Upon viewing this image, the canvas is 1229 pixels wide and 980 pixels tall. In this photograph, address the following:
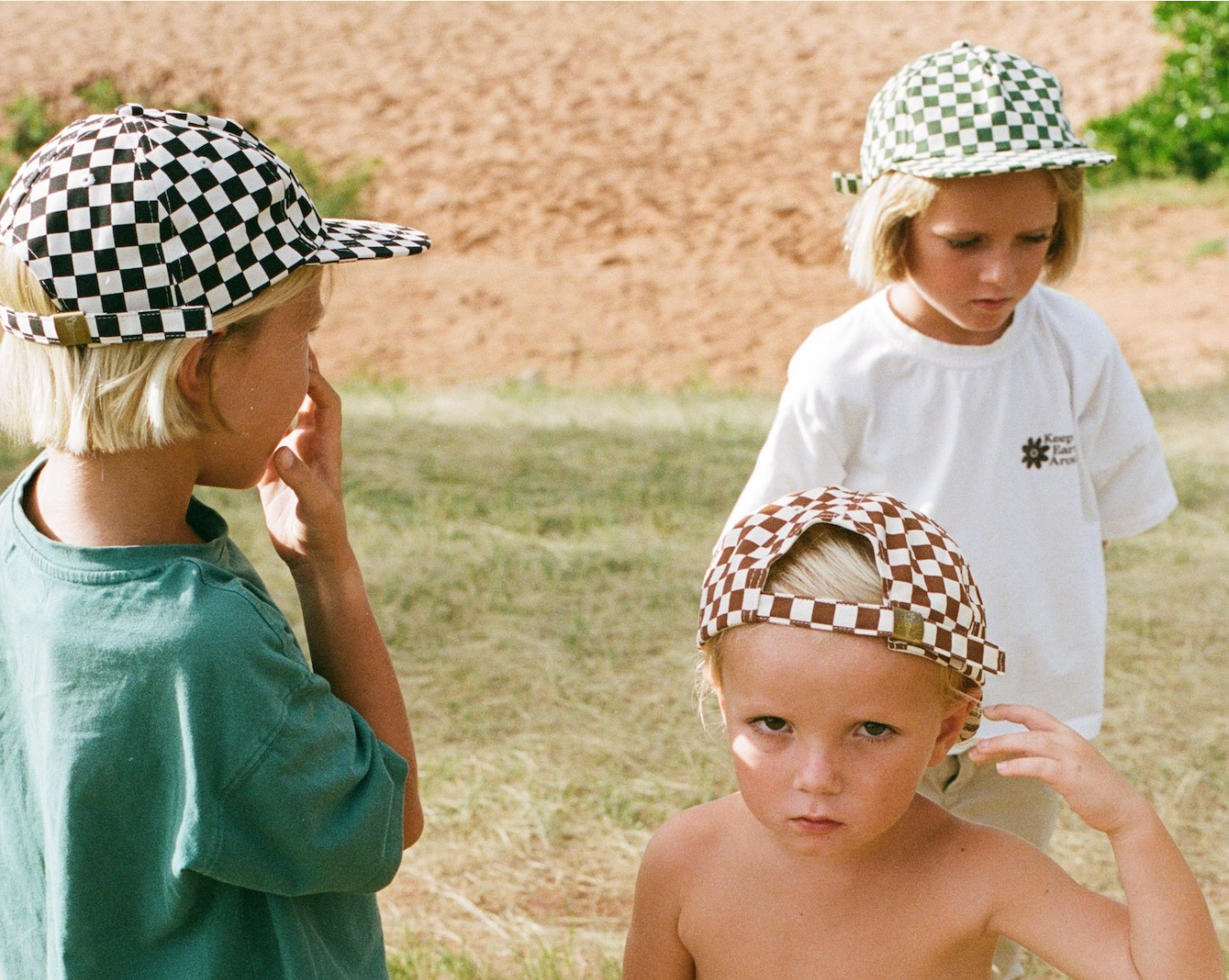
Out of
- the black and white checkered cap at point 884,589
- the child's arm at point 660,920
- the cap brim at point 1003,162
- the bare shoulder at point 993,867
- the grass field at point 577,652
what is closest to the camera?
the black and white checkered cap at point 884,589

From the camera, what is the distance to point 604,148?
16.6 metres

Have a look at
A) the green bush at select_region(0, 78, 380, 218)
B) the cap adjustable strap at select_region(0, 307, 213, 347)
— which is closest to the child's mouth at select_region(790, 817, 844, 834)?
the cap adjustable strap at select_region(0, 307, 213, 347)

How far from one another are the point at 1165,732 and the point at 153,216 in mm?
3569

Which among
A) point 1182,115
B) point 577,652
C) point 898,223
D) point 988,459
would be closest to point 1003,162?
point 898,223

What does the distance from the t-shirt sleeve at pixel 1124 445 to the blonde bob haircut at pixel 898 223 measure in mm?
226

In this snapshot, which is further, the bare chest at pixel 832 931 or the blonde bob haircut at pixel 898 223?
the blonde bob haircut at pixel 898 223

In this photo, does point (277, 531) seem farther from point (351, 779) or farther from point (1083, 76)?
point (1083, 76)

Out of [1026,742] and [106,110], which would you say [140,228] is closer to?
[1026,742]

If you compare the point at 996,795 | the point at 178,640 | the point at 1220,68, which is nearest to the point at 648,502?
the point at 996,795

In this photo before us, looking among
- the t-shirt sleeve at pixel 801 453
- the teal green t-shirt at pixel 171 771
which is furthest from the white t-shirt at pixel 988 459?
the teal green t-shirt at pixel 171 771

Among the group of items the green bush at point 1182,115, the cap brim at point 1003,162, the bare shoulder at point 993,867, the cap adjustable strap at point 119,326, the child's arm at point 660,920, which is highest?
the cap brim at point 1003,162

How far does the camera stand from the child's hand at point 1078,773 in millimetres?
1785

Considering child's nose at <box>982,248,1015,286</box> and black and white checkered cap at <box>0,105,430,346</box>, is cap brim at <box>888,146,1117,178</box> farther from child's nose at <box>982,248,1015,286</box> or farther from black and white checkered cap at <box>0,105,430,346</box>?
black and white checkered cap at <box>0,105,430,346</box>

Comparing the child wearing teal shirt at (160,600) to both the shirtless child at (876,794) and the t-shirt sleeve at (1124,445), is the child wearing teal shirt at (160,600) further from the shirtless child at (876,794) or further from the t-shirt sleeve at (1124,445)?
the t-shirt sleeve at (1124,445)
